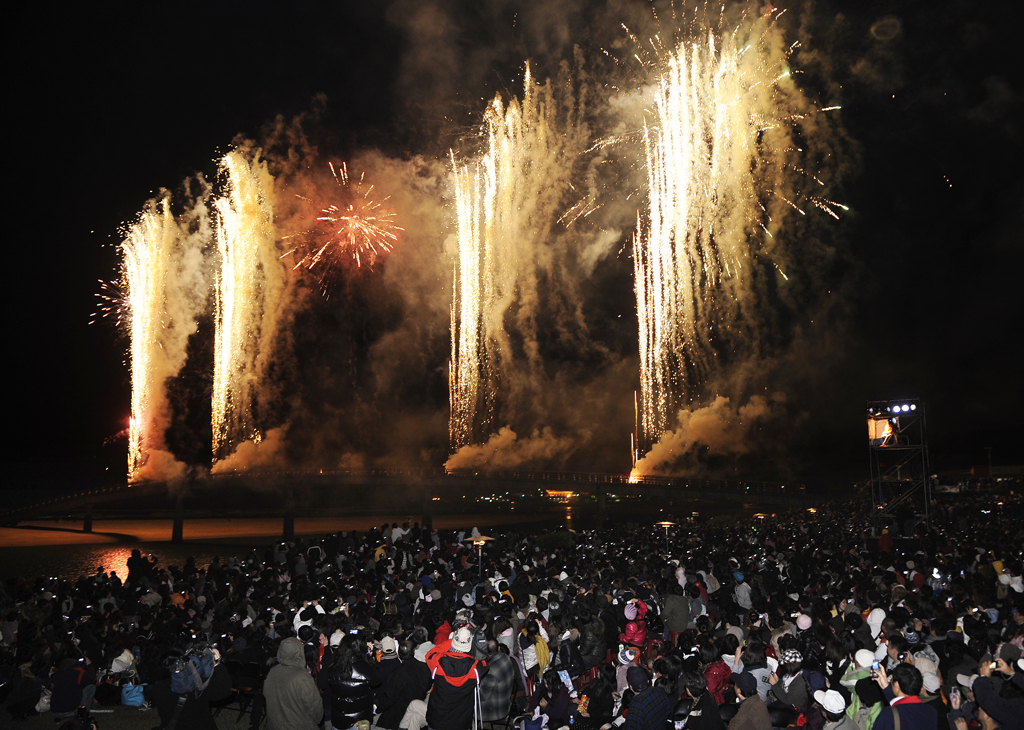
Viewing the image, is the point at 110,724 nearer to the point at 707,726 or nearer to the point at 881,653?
the point at 707,726

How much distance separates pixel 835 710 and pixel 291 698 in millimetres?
4998

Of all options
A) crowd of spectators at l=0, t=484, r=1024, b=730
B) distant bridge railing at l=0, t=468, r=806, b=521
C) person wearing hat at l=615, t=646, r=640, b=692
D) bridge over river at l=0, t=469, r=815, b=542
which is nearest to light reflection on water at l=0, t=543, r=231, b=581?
bridge over river at l=0, t=469, r=815, b=542

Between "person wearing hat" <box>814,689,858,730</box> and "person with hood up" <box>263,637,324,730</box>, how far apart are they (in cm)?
466

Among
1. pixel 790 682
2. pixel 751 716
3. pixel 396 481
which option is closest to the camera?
pixel 751 716

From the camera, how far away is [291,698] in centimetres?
692

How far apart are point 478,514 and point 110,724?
52832mm

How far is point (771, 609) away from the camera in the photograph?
10852 mm

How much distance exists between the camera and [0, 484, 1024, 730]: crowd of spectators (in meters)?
7.01

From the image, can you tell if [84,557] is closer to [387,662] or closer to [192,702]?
[192,702]

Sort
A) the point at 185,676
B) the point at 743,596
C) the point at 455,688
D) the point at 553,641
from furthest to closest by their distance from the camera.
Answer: the point at 743,596 → the point at 553,641 → the point at 185,676 → the point at 455,688

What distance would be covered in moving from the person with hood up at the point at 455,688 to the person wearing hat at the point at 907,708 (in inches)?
147

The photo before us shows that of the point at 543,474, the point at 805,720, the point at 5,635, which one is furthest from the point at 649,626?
the point at 543,474

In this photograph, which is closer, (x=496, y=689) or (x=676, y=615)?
(x=496, y=689)

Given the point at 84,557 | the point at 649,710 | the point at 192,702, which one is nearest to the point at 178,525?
the point at 84,557
